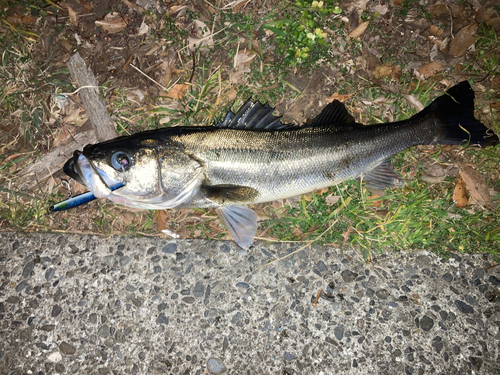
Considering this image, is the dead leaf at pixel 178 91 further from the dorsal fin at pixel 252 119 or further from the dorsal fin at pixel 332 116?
the dorsal fin at pixel 332 116

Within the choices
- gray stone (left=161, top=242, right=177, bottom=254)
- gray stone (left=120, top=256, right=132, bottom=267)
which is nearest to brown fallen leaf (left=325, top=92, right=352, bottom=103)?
gray stone (left=161, top=242, right=177, bottom=254)

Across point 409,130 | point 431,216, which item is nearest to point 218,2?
point 409,130

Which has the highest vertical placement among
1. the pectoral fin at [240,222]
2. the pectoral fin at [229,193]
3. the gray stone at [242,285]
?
the pectoral fin at [229,193]

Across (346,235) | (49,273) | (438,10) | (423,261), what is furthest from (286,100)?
(49,273)

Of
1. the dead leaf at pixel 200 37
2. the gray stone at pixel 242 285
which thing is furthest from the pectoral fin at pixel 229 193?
the dead leaf at pixel 200 37

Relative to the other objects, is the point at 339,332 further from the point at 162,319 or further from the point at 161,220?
the point at 161,220
